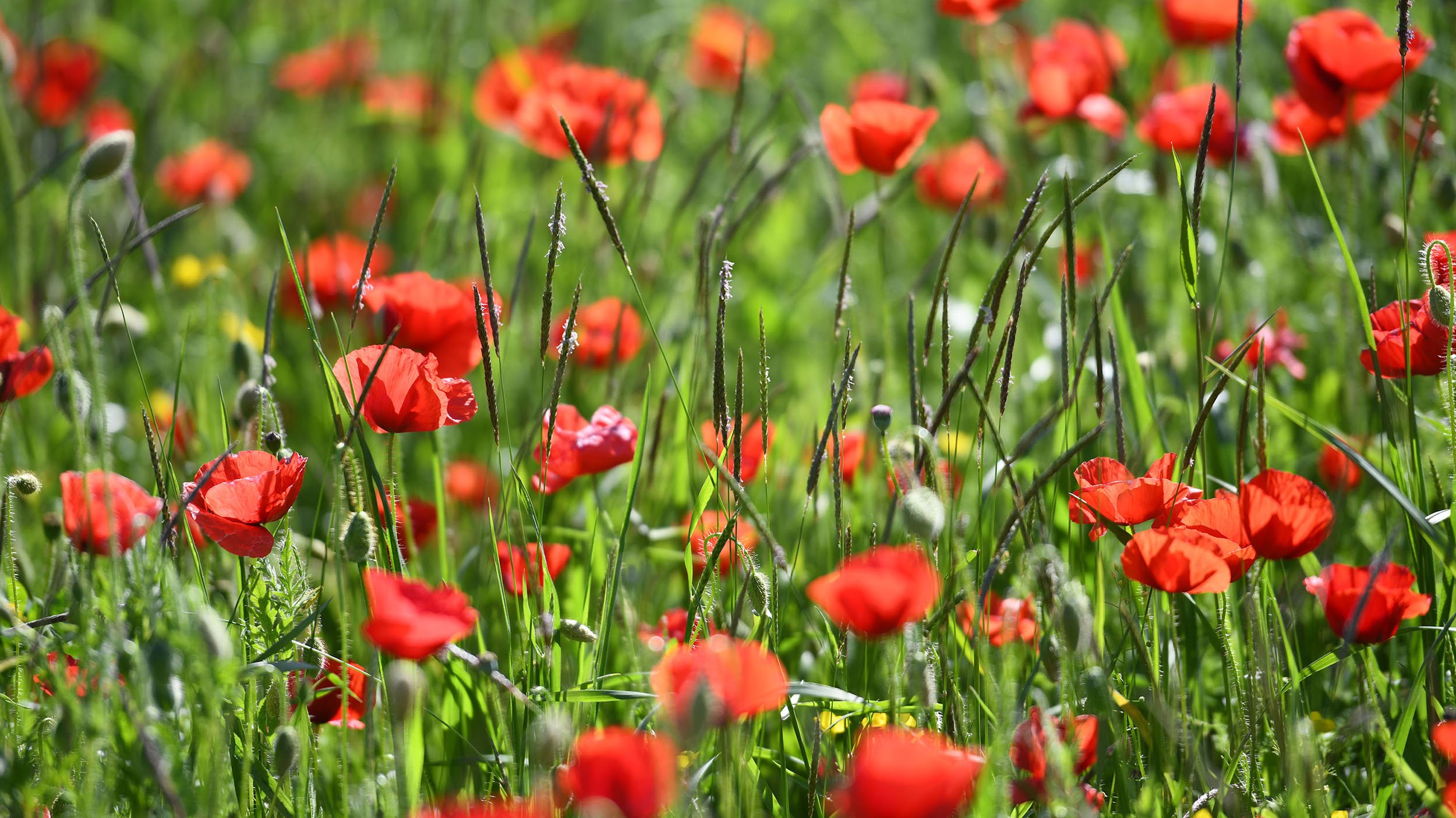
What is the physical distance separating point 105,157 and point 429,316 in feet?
1.14

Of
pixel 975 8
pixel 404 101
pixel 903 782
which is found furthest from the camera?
pixel 404 101

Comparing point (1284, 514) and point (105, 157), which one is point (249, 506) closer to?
point (105, 157)

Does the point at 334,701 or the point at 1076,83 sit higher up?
the point at 1076,83

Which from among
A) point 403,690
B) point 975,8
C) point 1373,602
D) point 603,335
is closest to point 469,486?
point 603,335

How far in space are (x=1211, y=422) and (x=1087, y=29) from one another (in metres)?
1.02

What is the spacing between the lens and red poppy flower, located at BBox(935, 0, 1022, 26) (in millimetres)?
1849

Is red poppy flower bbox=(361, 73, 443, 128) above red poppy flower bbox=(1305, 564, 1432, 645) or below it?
above

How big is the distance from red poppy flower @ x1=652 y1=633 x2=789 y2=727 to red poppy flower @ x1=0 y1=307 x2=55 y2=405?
0.80 m

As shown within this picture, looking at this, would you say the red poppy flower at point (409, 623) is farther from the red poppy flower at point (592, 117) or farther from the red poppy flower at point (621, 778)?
the red poppy flower at point (592, 117)

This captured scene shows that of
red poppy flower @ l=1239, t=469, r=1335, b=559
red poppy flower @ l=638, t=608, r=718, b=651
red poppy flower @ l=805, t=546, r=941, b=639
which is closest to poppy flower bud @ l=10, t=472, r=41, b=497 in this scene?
red poppy flower @ l=638, t=608, r=718, b=651

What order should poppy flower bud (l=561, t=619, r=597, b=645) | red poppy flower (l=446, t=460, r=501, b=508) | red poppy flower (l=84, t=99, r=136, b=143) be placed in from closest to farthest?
poppy flower bud (l=561, t=619, r=597, b=645) < red poppy flower (l=446, t=460, r=501, b=508) < red poppy flower (l=84, t=99, r=136, b=143)

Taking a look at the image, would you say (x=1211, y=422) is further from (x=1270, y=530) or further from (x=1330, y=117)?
(x=1270, y=530)

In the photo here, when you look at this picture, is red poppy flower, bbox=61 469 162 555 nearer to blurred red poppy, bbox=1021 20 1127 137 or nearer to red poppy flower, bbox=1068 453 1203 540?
red poppy flower, bbox=1068 453 1203 540

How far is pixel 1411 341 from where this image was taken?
1.17 meters
